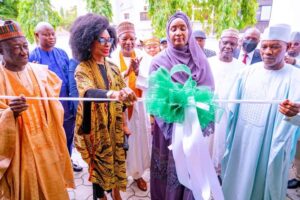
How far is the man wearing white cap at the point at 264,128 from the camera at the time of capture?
2.00m

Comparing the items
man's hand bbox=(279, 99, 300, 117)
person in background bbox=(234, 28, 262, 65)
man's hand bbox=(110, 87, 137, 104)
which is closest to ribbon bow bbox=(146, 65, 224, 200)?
man's hand bbox=(110, 87, 137, 104)

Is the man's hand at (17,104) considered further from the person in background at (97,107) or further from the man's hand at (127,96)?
the man's hand at (127,96)

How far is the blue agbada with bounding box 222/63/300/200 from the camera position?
6.57 feet

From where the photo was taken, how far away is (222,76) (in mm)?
3135

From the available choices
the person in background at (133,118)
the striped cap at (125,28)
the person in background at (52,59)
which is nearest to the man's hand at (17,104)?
the person in background at (133,118)

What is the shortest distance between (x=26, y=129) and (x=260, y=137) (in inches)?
81.9

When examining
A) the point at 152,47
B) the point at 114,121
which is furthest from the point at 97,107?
the point at 152,47

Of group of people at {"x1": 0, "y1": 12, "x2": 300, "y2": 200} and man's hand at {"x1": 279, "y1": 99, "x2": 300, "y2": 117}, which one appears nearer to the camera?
man's hand at {"x1": 279, "y1": 99, "x2": 300, "y2": 117}

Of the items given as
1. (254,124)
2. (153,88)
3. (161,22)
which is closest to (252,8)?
(161,22)

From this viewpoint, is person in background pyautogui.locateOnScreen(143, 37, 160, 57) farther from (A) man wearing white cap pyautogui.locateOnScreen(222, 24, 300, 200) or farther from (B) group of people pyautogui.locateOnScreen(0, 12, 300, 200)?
(A) man wearing white cap pyautogui.locateOnScreen(222, 24, 300, 200)

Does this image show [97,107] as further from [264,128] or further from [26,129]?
[264,128]

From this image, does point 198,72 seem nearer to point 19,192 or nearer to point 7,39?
point 7,39

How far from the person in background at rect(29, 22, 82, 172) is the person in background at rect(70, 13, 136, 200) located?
1321mm

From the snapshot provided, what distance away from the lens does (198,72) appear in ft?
6.89
